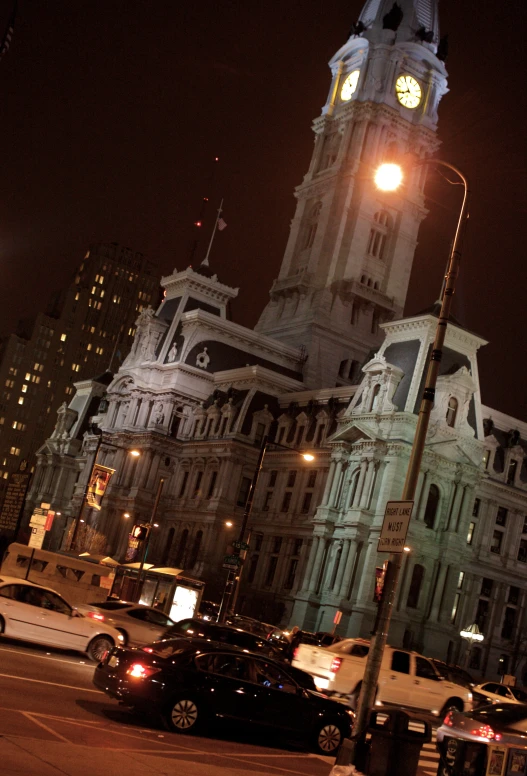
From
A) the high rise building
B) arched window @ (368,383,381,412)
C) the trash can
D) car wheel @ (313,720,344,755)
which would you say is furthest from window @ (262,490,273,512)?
the high rise building

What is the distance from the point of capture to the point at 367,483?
62.0m

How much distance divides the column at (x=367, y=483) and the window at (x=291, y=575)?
9423 mm

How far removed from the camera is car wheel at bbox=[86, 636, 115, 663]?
2582 cm

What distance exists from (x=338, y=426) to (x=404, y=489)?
5078 cm

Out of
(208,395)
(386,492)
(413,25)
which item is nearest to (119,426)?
(208,395)

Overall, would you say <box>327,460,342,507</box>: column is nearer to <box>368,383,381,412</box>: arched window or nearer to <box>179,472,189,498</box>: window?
<box>368,383,381,412</box>: arched window

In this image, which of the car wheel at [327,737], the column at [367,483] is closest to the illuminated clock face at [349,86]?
the column at [367,483]

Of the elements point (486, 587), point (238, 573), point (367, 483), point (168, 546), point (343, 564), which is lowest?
point (238, 573)

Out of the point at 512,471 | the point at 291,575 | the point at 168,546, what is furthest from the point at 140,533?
the point at 168,546

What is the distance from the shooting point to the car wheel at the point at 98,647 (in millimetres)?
25820

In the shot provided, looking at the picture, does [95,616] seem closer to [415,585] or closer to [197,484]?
[415,585]

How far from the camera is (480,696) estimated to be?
3325 centimetres

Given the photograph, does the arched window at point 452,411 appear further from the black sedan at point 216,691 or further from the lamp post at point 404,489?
the black sedan at point 216,691

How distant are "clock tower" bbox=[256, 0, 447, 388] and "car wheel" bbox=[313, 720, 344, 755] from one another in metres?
71.9
